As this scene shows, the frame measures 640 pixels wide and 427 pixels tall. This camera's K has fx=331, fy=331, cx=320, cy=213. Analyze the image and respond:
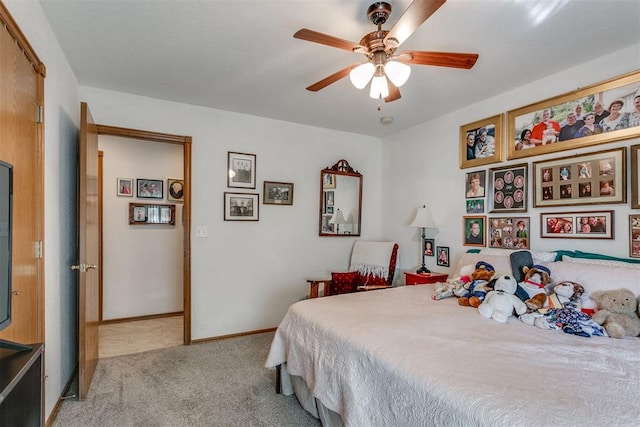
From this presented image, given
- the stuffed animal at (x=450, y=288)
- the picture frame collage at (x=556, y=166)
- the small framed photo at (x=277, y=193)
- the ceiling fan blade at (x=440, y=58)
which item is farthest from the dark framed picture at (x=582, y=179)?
the small framed photo at (x=277, y=193)

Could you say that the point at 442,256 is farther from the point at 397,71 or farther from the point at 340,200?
the point at 397,71

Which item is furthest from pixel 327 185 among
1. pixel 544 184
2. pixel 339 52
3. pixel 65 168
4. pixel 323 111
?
pixel 65 168

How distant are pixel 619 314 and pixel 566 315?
0.24 meters

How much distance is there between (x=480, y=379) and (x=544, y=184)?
2.08 metres

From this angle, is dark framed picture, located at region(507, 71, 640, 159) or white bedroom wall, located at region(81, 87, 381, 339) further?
white bedroom wall, located at region(81, 87, 381, 339)

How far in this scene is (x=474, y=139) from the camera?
3203 mm

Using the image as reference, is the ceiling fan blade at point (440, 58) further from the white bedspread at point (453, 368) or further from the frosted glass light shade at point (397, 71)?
the white bedspread at point (453, 368)

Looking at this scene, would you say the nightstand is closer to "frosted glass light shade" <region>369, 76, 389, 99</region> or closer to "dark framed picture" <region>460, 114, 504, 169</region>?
"dark framed picture" <region>460, 114, 504, 169</region>

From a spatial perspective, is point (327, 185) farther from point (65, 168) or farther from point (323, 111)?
point (65, 168)

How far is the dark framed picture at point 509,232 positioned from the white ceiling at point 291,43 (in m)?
1.14

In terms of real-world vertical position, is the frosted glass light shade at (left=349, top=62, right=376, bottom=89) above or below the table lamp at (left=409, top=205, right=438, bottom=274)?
above

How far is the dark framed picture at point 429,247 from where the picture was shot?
3616 mm

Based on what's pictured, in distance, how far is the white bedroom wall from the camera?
3260 mm

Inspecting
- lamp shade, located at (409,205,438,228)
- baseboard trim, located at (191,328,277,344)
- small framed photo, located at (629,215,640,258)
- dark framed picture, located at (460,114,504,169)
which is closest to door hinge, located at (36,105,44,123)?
baseboard trim, located at (191,328,277,344)
